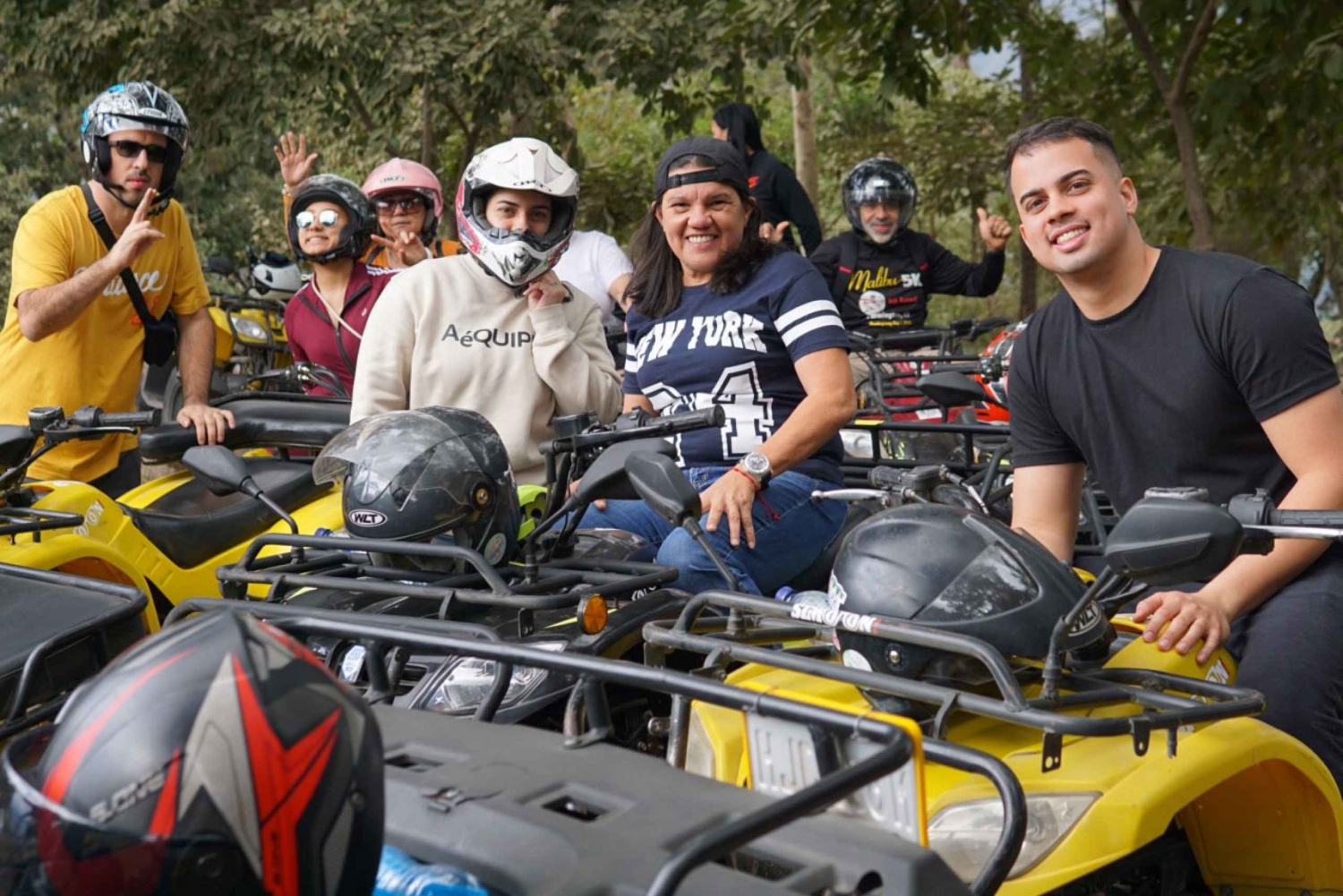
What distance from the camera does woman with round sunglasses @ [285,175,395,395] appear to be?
6867mm

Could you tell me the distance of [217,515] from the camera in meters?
5.76

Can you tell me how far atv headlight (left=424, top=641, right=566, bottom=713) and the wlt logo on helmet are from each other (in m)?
0.45

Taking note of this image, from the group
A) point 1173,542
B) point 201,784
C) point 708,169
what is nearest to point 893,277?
point 708,169

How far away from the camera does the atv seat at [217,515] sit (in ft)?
18.4

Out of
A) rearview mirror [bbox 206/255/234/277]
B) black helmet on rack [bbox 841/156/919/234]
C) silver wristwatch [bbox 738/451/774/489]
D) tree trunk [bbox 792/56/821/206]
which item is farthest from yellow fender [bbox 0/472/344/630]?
tree trunk [bbox 792/56/821/206]

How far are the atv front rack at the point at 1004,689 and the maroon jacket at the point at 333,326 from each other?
411cm

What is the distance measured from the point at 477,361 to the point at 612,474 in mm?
1517

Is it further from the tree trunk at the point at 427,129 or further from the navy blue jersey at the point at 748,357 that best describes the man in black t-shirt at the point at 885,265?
the navy blue jersey at the point at 748,357

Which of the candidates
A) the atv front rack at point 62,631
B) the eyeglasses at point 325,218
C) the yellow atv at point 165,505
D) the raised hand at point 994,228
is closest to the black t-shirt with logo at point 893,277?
the raised hand at point 994,228

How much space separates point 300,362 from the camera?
713 cm

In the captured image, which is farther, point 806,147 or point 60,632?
point 806,147

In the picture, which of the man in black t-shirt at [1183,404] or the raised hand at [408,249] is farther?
the raised hand at [408,249]

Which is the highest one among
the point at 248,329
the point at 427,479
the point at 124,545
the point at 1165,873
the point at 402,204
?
the point at 402,204

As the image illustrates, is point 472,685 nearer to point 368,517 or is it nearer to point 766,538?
point 368,517
